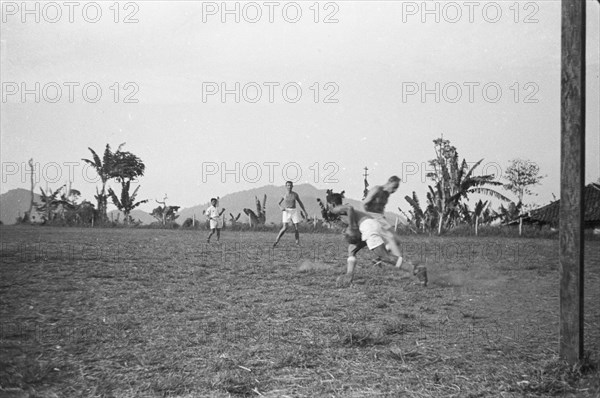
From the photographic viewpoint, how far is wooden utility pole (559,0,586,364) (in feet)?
15.6

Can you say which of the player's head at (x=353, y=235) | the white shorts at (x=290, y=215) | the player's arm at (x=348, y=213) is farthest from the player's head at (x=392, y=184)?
the white shorts at (x=290, y=215)

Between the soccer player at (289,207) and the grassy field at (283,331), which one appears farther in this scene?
the soccer player at (289,207)

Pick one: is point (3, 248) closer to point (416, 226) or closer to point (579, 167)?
point (416, 226)

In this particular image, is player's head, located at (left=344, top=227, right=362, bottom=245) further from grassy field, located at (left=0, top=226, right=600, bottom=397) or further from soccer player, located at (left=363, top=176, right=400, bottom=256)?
grassy field, located at (left=0, top=226, right=600, bottom=397)

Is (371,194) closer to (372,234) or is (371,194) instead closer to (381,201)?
(381,201)

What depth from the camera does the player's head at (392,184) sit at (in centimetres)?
560

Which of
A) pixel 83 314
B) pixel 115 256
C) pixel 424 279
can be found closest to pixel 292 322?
pixel 424 279

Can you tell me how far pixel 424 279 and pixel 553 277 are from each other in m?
4.12

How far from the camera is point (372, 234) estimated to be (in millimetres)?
5852

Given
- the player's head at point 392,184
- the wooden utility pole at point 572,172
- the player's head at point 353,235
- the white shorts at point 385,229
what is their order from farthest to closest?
the player's head at point 353,235
the white shorts at point 385,229
the player's head at point 392,184
the wooden utility pole at point 572,172

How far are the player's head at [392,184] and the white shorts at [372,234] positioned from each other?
41cm

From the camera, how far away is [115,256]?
12.2 m

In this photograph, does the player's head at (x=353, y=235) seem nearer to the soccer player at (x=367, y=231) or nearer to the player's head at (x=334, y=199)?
the soccer player at (x=367, y=231)

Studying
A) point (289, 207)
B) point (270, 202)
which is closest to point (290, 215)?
point (289, 207)
